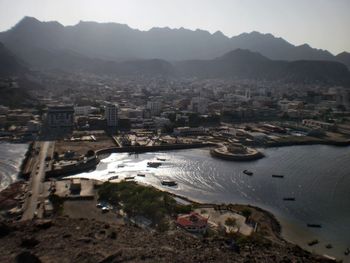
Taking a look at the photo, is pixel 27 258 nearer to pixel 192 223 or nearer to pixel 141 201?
pixel 192 223

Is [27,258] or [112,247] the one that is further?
[112,247]

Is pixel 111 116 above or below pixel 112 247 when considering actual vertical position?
below

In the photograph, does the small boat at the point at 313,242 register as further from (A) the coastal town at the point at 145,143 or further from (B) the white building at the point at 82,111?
(B) the white building at the point at 82,111

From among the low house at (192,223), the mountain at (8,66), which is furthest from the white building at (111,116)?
the mountain at (8,66)

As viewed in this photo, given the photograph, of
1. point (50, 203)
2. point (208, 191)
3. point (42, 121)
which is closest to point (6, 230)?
point (50, 203)

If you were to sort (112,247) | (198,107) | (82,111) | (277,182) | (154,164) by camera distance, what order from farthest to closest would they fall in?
(198,107)
(82,111)
(154,164)
(277,182)
(112,247)

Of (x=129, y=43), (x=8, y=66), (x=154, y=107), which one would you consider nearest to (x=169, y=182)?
(x=154, y=107)

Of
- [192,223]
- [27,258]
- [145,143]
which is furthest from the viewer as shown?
[145,143]
